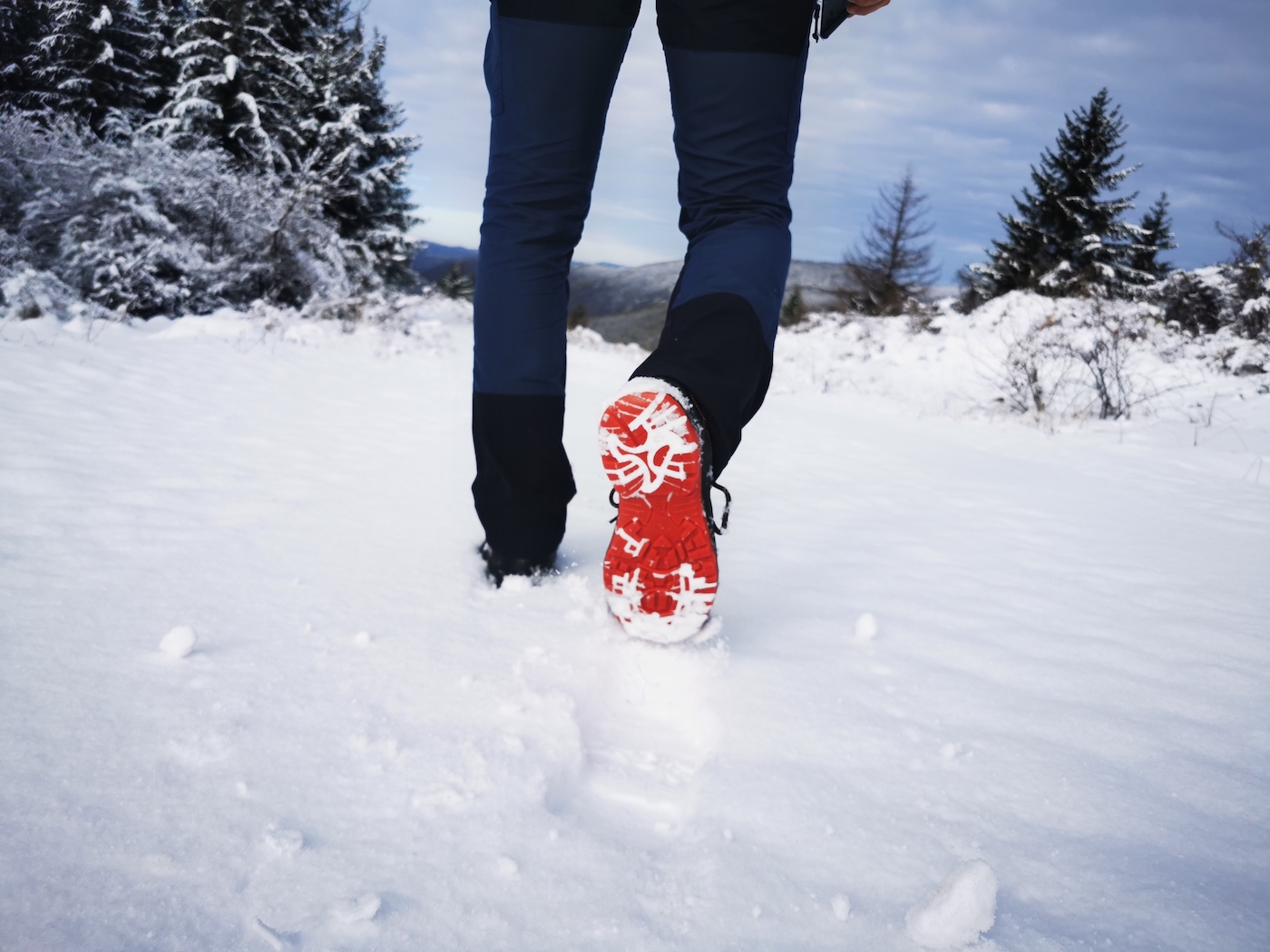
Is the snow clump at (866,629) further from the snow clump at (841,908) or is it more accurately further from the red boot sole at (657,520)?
the snow clump at (841,908)

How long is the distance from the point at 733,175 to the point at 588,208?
0.74ft

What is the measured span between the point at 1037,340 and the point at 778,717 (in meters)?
4.98

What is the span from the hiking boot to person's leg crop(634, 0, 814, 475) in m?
0.06

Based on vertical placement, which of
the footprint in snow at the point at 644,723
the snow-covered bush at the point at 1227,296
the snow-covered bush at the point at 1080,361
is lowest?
the footprint in snow at the point at 644,723

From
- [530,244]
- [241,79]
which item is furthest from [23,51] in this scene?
[530,244]

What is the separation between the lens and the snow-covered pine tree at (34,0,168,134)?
9211 mm

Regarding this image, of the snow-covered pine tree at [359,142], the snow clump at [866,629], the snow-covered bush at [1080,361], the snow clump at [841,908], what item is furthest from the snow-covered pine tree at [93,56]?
the snow clump at [841,908]

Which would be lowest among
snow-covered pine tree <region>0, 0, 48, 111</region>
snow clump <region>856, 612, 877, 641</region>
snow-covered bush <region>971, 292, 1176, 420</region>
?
snow clump <region>856, 612, 877, 641</region>

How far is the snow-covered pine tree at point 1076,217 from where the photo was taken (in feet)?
51.9

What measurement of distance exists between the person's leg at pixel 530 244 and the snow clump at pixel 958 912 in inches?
25.3

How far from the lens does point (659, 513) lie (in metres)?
0.77

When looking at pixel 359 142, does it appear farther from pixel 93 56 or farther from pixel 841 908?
pixel 841 908

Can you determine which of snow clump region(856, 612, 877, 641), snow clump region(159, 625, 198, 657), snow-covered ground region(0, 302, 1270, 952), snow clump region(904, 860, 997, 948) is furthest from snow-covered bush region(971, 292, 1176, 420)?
snow clump region(159, 625, 198, 657)

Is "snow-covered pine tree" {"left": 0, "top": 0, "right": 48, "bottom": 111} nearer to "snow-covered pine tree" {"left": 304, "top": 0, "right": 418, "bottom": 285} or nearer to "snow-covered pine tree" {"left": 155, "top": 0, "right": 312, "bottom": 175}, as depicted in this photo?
"snow-covered pine tree" {"left": 155, "top": 0, "right": 312, "bottom": 175}
